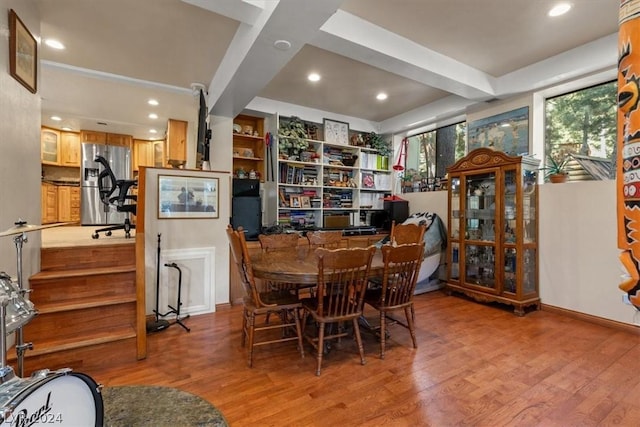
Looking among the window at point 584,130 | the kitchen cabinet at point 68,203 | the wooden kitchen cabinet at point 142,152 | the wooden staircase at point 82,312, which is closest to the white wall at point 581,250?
the window at point 584,130

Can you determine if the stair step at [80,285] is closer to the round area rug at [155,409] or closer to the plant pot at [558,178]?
the round area rug at [155,409]

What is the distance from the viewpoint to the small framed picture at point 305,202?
471 cm

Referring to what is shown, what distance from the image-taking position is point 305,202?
4742 millimetres

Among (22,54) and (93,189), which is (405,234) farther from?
(93,189)

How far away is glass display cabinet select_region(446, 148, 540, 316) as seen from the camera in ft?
10.7

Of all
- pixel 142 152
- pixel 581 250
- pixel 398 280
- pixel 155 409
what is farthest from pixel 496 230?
pixel 142 152

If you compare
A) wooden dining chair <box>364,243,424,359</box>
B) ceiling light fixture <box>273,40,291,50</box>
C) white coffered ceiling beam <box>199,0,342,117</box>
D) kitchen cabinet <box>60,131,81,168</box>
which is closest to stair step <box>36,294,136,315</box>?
wooden dining chair <box>364,243,424,359</box>

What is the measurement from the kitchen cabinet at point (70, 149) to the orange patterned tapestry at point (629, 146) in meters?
7.84

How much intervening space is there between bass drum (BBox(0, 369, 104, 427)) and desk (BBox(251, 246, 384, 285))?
1232 mm

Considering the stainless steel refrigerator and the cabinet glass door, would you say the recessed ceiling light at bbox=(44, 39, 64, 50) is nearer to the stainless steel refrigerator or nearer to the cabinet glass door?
the stainless steel refrigerator

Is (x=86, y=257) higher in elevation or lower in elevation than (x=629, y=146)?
lower

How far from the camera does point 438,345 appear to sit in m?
2.48

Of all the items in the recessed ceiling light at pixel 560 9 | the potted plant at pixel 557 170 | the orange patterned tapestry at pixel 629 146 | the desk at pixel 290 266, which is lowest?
the desk at pixel 290 266

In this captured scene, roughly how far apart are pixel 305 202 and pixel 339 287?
9.06 feet
